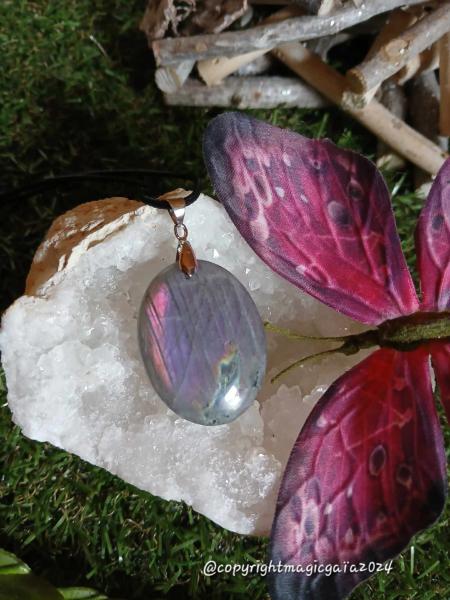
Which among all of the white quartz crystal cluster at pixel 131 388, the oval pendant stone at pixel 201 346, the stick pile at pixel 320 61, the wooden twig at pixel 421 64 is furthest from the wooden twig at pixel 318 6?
the oval pendant stone at pixel 201 346

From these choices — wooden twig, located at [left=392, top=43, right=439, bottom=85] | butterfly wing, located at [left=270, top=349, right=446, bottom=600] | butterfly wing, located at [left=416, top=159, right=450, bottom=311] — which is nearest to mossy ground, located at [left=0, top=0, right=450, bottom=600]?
wooden twig, located at [left=392, top=43, right=439, bottom=85]

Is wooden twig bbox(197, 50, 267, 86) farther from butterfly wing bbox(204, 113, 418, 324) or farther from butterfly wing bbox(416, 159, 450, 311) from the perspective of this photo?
butterfly wing bbox(416, 159, 450, 311)

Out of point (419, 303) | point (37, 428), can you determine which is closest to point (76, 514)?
point (37, 428)

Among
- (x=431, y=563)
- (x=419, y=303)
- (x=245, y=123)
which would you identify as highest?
(x=245, y=123)

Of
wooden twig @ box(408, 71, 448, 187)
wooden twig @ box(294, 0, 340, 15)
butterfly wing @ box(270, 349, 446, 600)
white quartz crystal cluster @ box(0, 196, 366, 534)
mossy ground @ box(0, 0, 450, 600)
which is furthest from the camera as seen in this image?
wooden twig @ box(408, 71, 448, 187)

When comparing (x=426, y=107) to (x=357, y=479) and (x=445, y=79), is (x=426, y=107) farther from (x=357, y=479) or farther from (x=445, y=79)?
(x=357, y=479)

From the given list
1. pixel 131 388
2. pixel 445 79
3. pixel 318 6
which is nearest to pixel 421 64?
pixel 445 79

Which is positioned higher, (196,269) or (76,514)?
(196,269)

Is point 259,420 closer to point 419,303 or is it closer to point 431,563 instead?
point 419,303
